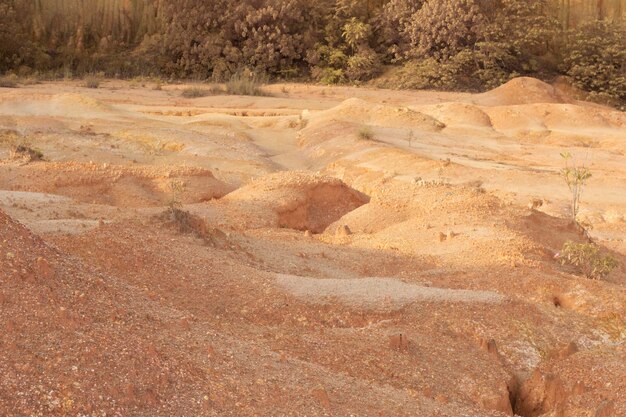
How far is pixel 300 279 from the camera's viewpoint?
20.1 ft

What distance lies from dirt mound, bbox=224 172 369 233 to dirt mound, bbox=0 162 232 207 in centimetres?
56

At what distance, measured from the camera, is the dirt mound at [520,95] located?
756 inches

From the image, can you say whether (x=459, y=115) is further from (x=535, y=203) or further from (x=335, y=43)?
(x=335, y=43)

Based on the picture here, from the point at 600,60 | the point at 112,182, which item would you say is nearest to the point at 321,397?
the point at 112,182

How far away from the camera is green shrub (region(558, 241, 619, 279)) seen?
766 cm

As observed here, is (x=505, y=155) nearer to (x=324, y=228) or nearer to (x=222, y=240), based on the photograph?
(x=324, y=228)

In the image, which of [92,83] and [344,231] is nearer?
[344,231]

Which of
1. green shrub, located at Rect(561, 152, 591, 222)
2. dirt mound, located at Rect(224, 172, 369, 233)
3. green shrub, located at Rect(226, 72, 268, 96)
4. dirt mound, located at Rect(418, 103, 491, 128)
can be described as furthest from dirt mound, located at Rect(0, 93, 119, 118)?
green shrub, located at Rect(561, 152, 591, 222)

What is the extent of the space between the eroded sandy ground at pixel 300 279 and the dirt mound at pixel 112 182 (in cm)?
3

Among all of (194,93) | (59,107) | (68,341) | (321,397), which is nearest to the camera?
(68,341)

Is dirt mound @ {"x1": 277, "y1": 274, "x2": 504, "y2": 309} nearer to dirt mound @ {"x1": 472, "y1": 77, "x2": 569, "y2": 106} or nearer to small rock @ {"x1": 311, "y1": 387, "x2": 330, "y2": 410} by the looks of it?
small rock @ {"x1": 311, "y1": 387, "x2": 330, "y2": 410}

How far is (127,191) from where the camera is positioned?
33.3ft

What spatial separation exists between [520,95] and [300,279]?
14336 mm

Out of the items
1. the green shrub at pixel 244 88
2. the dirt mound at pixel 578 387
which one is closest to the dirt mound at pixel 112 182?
the dirt mound at pixel 578 387
